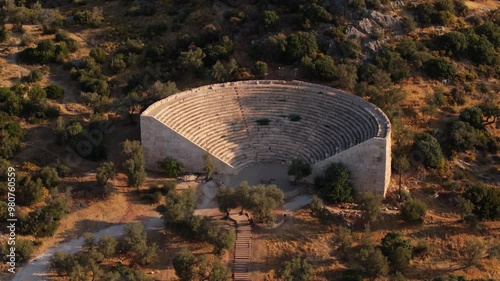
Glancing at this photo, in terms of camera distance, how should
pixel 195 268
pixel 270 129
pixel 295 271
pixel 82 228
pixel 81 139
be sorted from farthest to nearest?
1. pixel 270 129
2. pixel 81 139
3. pixel 82 228
4. pixel 195 268
5. pixel 295 271

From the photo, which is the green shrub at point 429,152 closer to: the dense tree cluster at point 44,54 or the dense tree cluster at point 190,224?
the dense tree cluster at point 190,224

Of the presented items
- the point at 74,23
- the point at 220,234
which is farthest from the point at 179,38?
the point at 220,234

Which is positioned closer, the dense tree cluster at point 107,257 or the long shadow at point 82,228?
the dense tree cluster at point 107,257

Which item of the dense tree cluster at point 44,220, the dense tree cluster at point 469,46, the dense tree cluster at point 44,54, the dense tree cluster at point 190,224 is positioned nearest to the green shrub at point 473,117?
the dense tree cluster at point 469,46

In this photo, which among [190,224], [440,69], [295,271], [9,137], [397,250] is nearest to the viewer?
[295,271]

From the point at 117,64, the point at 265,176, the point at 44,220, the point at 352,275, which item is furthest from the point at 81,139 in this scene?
the point at 352,275

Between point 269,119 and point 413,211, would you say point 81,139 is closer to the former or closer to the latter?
point 269,119
